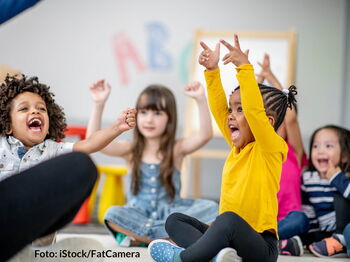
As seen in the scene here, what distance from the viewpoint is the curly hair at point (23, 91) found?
1353mm

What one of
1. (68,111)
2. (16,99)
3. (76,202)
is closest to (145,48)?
(68,111)

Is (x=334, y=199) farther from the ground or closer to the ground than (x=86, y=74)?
closer to the ground

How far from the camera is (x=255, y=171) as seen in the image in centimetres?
130

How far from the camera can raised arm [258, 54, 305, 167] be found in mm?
1923

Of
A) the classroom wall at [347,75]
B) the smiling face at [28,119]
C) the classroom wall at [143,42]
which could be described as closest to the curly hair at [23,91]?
the smiling face at [28,119]

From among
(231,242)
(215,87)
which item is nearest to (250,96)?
(215,87)

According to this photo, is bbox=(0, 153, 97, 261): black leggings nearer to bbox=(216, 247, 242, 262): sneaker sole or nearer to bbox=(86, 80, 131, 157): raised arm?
bbox=(216, 247, 242, 262): sneaker sole

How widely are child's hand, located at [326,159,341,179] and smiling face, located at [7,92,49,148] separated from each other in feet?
3.19

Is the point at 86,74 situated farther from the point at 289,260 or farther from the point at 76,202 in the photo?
the point at 76,202

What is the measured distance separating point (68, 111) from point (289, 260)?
2.17 meters

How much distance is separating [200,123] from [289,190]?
1.28 feet

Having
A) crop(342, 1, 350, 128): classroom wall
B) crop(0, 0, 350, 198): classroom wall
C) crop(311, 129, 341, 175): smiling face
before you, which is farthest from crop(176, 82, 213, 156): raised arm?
crop(342, 1, 350, 128): classroom wall

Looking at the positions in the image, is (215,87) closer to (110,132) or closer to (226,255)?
(110,132)

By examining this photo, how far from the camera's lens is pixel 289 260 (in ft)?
5.04
